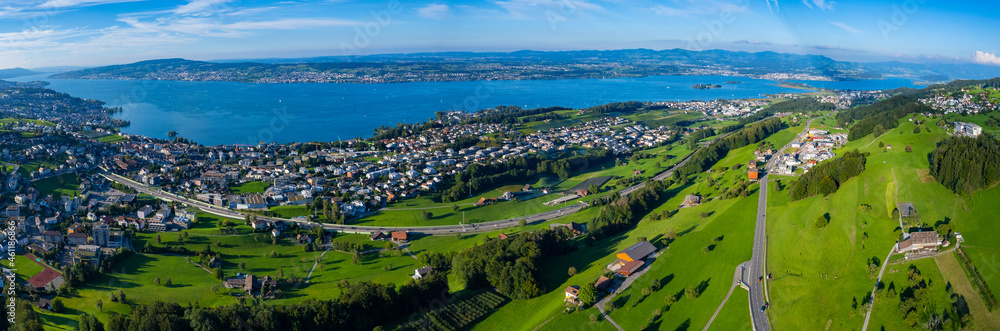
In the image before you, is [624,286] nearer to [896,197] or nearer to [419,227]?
[896,197]

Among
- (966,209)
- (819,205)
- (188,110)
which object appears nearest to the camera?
(966,209)

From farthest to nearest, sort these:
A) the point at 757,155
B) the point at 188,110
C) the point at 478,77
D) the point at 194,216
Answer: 1. the point at 478,77
2. the point at 188,110
3. the point at 757,155
4. the point at 194,216

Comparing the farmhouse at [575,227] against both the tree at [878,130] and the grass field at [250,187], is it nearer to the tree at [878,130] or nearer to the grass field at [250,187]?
the grass field at [250,187]

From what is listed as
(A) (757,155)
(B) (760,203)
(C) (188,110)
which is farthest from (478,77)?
(B) (760,203)

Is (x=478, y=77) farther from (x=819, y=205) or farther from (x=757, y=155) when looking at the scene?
(x=819, y=205)

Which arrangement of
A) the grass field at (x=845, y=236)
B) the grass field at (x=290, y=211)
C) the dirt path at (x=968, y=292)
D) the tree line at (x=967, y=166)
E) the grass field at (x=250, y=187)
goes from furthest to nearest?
the grass field at (x=250, y=187) → the grass field at (x=290, y=211) → the tree line at (x=967, y=166) → the grass field at (x=845, y=236) → the dirt path at (x=968, y=292)

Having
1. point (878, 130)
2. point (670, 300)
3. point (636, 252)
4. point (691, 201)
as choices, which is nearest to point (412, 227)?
point (636, 252)

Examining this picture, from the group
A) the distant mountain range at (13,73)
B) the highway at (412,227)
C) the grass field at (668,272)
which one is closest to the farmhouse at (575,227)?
the grass field at (668,272)

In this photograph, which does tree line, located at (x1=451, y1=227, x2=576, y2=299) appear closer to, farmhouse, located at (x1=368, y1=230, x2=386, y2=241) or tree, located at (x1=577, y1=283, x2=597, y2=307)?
tree, located at (x1=577, y1=283, x2=597, y2=307)
